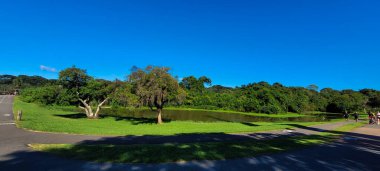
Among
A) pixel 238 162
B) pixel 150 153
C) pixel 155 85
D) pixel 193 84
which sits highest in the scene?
pixel 193 84

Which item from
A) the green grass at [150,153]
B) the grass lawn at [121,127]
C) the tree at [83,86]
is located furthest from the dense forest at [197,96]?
the green grass at [150,153]

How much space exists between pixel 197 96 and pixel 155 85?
62.4 m

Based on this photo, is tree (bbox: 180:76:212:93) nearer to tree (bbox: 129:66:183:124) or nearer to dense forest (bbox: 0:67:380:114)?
dense forest (bbox: 0:67:380:114)

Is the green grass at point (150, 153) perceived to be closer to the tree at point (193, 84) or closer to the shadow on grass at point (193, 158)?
the shadow on grass at point (193, 158)

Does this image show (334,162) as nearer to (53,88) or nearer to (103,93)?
(103,93)

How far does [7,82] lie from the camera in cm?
18375

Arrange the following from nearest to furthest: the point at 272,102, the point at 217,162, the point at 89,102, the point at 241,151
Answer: the point at 217,162 < the point at 241,151 < the point at 89,102 < the point at 272,102

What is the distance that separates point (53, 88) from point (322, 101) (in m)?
96.3

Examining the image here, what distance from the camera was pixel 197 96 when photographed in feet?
283

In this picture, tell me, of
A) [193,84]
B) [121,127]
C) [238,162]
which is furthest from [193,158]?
[193,84]

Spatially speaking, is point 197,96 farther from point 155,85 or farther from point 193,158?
point 193,158

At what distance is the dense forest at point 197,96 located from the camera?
86.4ft

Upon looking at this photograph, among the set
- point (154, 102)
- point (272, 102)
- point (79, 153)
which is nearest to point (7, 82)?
point (272, 102)

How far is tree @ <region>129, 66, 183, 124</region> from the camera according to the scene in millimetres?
24312
